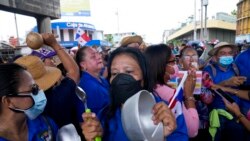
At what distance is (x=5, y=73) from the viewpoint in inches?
59.5

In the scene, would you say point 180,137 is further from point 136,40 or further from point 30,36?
point 136,40

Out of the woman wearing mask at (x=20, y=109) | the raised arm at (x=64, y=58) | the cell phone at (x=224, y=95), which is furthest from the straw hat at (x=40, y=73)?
the cell phone at (x=224, y=95)

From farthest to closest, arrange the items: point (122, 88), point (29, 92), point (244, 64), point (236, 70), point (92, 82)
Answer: point (236, 70) → point (244, 64) → point (92, 82) → point (29, 92) → point (122, 88)

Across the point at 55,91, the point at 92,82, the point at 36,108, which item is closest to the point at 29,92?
the point at 36,108

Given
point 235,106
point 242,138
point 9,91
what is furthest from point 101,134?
point 242,138

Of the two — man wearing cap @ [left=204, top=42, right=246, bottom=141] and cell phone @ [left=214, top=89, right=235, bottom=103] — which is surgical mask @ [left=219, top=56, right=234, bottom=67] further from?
cell phone @ [left=214, top=89, right=235, bottom=103]

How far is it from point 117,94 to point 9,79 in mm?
645

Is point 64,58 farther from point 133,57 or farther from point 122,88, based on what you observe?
point 122,88

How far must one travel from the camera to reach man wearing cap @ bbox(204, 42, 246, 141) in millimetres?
2949

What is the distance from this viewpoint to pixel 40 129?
1595 millimetres

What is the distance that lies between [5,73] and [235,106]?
2.31m

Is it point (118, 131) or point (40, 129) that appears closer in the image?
point (118, 131)

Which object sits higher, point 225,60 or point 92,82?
point 225,60

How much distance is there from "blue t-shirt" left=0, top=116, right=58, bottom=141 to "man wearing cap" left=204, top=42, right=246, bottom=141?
6.42ft
